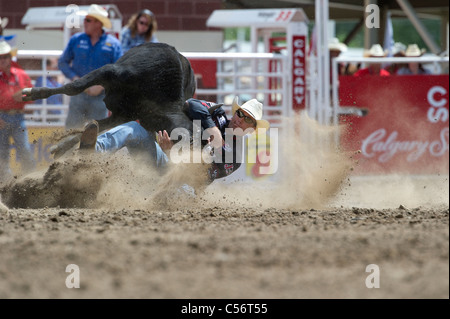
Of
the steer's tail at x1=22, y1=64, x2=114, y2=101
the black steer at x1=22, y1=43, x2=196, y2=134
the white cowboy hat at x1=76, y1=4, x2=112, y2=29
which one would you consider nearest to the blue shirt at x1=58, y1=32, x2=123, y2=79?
the white cowboy hat at x1=76, y1=4, x2=112, y2=29

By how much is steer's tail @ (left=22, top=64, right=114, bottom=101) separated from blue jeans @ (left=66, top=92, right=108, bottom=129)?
125 centimetres

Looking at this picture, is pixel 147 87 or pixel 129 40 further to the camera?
pixel 129 40

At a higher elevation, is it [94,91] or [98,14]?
[98,14]

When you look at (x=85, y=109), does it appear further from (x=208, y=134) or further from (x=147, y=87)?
(x=208, y=134)

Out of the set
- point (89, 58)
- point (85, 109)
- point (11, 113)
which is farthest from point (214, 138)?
point (11, 113)

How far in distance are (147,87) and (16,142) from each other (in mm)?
1850

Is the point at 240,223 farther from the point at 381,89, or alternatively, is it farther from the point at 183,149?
the point at 381,89

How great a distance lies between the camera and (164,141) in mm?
5344

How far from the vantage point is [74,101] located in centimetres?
690

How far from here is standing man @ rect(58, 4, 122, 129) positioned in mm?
6785

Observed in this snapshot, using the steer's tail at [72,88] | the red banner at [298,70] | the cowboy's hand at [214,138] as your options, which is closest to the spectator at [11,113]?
the steer's tail at [72,88]

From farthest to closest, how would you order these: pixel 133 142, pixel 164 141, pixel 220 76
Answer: pixel 220 76, pixel 133 142, pixel 164 141

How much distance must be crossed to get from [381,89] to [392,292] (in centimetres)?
595

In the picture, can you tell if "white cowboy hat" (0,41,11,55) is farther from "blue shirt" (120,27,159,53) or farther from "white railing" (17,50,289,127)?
"blue shirt" (120,27,159,53)
